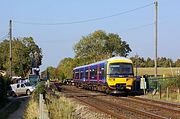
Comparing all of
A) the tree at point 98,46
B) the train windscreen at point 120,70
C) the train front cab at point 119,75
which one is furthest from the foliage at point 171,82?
the tree at point 98,46

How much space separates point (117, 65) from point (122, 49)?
10135cm

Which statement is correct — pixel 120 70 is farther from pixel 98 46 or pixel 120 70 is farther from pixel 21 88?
pixel 98 46

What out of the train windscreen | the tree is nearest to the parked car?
the train windscreen

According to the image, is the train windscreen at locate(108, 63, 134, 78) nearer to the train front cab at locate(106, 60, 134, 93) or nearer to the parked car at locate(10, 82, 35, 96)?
the train front cab at locate(106, 60, 134, 93)

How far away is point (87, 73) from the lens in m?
53.8

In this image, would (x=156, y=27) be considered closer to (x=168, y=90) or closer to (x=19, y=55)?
(x=168, y=90)

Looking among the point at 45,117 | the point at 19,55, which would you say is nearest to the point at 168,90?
the point at 45,117

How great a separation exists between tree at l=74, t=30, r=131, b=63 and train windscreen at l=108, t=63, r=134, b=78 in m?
86.4

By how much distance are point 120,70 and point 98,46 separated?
95.9 metres

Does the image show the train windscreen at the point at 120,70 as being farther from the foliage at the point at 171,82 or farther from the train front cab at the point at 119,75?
the foliage at the point at 171,82

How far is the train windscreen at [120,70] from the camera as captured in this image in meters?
40.2

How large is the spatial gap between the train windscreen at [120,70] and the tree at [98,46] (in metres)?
86.4

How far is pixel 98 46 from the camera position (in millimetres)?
136125

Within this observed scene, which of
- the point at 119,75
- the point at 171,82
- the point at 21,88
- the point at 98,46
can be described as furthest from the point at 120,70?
the point at 98,46
